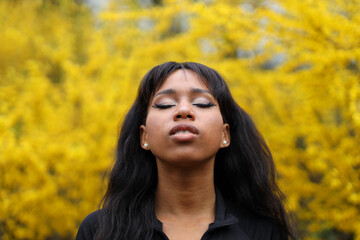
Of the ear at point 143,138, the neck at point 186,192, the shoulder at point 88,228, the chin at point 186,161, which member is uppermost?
the ear at point 143,138

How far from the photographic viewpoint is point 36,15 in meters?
6.36

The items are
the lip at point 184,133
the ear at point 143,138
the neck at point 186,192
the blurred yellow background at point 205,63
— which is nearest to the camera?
the lip at point 184,133

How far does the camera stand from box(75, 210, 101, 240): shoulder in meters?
1.88

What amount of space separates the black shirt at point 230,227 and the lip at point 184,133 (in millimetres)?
407

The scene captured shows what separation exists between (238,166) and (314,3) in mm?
1865

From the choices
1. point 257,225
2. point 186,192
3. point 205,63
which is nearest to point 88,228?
point 186,192

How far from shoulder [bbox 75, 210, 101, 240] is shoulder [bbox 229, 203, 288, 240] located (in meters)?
0.69

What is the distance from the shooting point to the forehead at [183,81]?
191 cm

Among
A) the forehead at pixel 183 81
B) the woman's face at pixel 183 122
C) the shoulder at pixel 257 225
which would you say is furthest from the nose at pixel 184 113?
the shoulder at pixel 257 225

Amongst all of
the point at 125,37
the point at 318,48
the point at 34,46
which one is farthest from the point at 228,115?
the point at 34,46

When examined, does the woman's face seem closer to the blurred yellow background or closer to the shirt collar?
the shirt collar

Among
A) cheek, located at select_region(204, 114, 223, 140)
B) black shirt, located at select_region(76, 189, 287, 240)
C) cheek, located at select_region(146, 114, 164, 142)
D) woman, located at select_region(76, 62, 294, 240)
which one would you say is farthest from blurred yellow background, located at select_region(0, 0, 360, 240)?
cheek, located at select_region(146, 114, 164, 142)

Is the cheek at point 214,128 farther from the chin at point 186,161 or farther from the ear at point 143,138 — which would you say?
the ear at point 143,138

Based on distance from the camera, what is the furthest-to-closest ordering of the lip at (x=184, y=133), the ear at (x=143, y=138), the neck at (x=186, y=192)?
the ear at (x=143, y=138) < the neck at (x=186, y=192) < the lip at (x=184, y=133)
